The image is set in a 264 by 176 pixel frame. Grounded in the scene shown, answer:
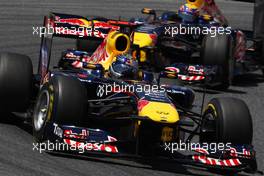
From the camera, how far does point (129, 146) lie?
10.6m

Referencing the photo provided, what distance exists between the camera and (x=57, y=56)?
63.6ft

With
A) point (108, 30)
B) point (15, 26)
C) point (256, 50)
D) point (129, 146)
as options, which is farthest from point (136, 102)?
point (15, 26)

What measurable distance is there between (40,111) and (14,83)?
656 mm

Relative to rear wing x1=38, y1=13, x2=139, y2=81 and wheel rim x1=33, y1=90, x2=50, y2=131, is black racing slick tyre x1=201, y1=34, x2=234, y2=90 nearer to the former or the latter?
rear wing x1=38, y1=13, x2=139, y2=81

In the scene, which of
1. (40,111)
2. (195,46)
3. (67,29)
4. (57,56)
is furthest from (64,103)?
(57,56)

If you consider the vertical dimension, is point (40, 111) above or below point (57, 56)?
above

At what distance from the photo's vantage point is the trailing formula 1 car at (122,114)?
1017 centimetres

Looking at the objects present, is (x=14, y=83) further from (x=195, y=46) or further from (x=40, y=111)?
(x=195, y=46)

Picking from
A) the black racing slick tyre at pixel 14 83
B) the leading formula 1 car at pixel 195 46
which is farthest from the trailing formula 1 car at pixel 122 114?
the leading formula 1 car at pixel 195 46

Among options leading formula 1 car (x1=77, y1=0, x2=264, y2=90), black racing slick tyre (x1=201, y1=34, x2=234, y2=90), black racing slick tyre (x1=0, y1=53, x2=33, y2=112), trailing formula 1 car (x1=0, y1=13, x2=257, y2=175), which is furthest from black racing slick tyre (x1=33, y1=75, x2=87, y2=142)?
black racing slick tyre (x1=201, y1=34, x2=234, y2=90)

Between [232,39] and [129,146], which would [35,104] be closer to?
[129,146]

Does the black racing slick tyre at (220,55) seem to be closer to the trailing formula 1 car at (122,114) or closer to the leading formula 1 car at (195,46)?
the leading formula 1 car at (195,46)

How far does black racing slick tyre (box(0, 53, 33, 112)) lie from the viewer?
1134cm

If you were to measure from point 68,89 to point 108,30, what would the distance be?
3.42m
